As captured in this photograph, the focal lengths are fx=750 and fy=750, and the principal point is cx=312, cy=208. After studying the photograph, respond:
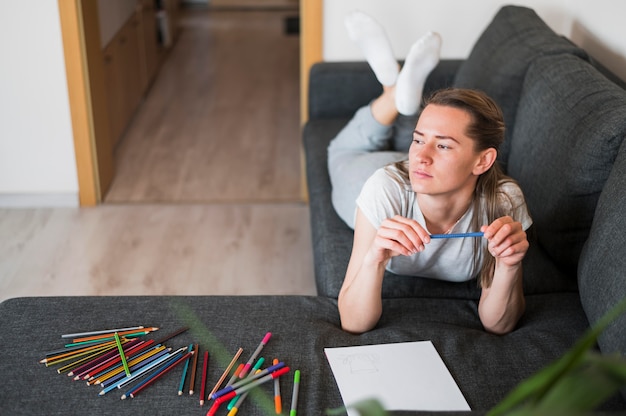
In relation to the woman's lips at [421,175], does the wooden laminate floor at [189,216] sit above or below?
below

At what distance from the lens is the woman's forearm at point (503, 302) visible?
5.36 ft

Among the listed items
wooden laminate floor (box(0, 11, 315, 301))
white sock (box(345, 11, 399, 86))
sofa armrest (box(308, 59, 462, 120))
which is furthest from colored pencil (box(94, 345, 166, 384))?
sofa armrest (box(308, 59, 462, 120))

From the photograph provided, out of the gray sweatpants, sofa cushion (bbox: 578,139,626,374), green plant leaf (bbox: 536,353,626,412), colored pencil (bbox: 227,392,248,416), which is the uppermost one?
green plant leaf (bbox: 536,353,626,412)

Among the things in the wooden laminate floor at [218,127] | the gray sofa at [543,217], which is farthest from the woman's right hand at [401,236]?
the wooden laminate floor at [218,127]

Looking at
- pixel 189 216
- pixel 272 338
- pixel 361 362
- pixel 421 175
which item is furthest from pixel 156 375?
pixel 189 216

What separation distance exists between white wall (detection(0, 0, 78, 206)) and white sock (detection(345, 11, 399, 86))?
3.86ft

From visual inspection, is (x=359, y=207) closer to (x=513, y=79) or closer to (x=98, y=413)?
(x=98, y=413)

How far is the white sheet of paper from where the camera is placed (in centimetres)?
140

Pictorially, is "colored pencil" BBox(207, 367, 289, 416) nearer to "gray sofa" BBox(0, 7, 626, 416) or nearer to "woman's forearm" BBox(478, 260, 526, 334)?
"gray sofa" BBox(0, 7, 626, 416)

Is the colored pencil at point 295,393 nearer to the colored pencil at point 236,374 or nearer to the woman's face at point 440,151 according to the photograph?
the colored pencil at point 236,374

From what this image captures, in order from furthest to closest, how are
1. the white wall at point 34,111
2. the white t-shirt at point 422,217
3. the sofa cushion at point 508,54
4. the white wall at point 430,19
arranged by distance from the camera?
the white wall at point 430,19
the white wall at point 34,111
the sofa cushion at point 508,54
the white t-shirt at point 422,217

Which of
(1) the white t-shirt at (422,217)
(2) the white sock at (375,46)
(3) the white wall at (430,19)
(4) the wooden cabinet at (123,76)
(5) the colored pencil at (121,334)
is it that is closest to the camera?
(5) the colored pencil at (121,334)

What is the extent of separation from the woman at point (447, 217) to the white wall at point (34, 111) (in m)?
1.73

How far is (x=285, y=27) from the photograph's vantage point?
611 cm
